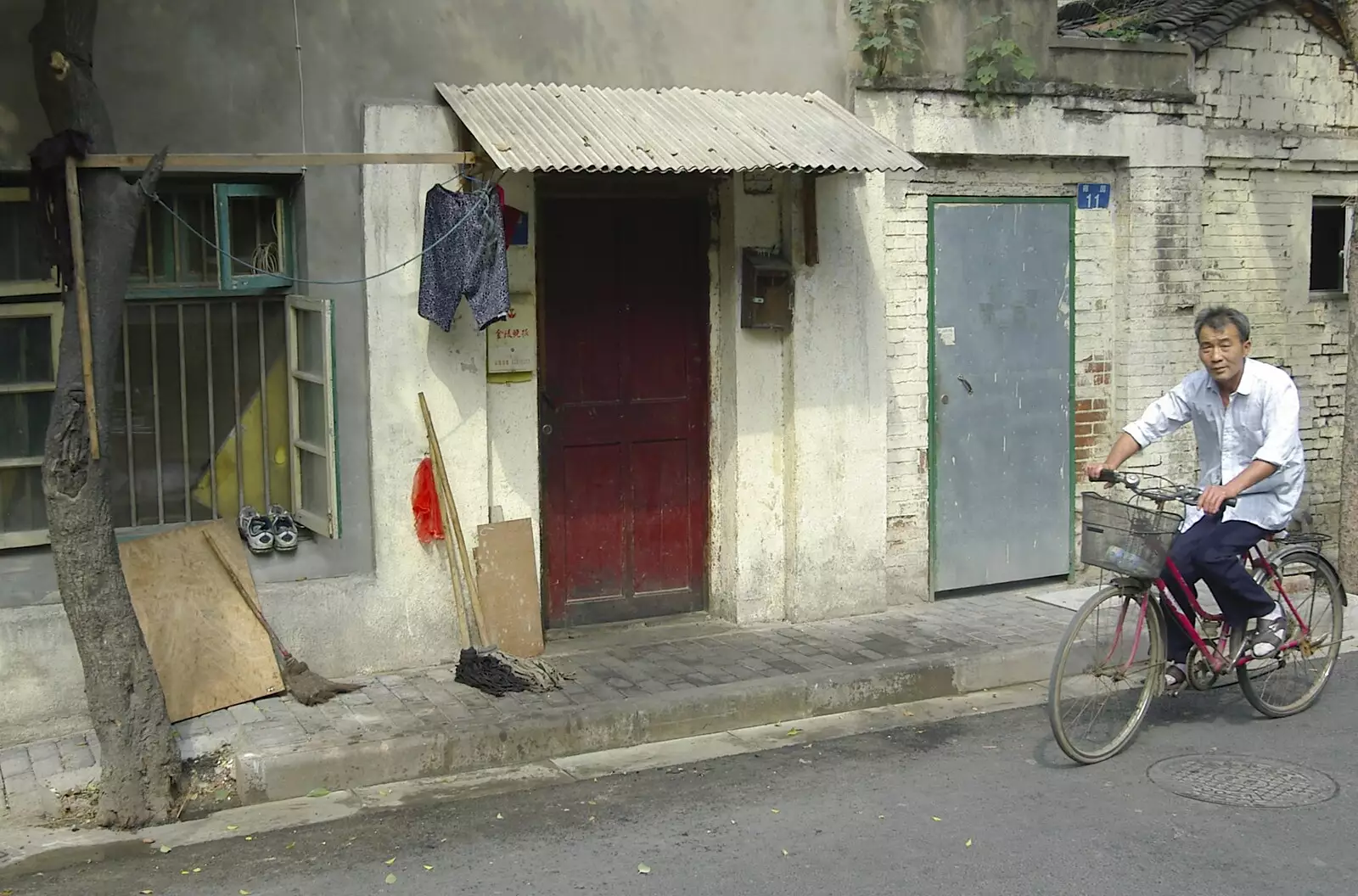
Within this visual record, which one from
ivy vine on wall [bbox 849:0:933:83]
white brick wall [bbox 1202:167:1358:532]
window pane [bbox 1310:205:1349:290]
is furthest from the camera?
window pane [bbox 1310:205:1349:290]

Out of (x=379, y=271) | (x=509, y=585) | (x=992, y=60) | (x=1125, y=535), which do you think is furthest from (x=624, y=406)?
(x=1125, y=535)

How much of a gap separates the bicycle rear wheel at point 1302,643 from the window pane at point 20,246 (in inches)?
237

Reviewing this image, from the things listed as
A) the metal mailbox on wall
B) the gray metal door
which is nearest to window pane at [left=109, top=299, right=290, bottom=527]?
the metal mailbox on wall

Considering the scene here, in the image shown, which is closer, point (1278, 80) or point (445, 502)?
point (445, 502)

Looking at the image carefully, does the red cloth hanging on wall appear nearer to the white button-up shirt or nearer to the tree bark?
the white button-up shirt

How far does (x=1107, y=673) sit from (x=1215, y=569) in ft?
2.34

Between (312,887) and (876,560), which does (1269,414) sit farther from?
(312,887)

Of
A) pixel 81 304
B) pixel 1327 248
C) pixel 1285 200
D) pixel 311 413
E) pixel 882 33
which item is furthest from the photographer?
pixel 1327 248

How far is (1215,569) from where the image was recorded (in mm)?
6379

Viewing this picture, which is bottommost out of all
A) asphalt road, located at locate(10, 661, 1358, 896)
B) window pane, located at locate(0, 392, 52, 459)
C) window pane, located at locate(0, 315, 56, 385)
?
asphalt road, located at locate(10, 661, 1358, 896)

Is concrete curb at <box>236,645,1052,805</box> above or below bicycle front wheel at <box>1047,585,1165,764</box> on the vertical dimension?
below

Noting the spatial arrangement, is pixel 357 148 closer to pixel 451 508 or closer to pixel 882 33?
pixel 451 508

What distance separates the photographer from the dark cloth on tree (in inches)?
220

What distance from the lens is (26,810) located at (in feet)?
19.2
